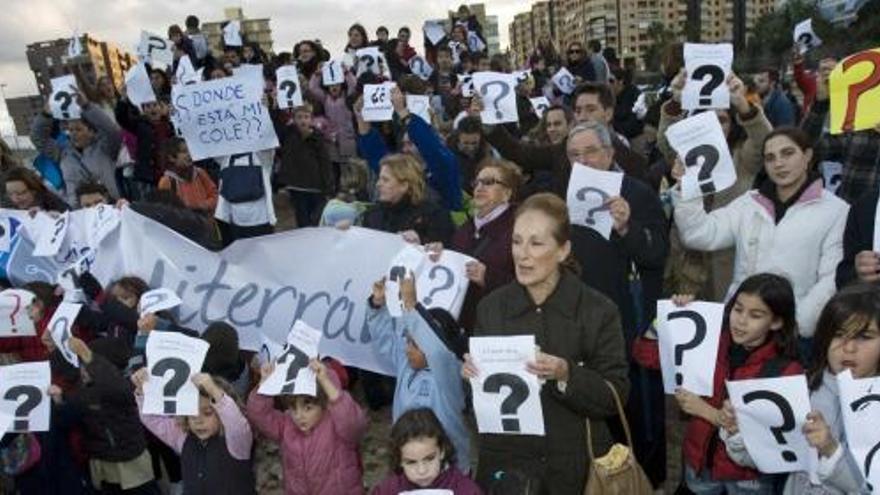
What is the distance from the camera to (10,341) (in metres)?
5.12

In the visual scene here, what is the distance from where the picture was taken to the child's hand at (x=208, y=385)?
3.63 meters

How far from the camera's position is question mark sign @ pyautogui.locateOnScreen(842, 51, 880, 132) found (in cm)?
394

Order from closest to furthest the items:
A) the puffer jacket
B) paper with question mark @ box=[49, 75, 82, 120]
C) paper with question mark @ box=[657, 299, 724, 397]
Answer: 1. paper with question mark @ box=[657, 299, 724, 397]
2. the puffer jacket
3. paper with question mark @ box=[49, 75, 82, 120]

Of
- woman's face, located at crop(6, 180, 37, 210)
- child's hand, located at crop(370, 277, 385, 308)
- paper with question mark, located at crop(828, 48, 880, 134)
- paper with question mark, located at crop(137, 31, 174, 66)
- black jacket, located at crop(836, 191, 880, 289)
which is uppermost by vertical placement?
paper with question mark, located at crop(137, 31, 174, 66)

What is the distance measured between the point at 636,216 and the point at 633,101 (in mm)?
5896

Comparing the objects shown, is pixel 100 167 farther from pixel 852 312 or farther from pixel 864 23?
pixel 864 23

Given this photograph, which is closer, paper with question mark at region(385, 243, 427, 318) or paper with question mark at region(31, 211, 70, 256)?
paper with question mark at region(385, 243, 427, 318)

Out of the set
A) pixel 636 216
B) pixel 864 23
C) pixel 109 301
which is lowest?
pixel 109 301

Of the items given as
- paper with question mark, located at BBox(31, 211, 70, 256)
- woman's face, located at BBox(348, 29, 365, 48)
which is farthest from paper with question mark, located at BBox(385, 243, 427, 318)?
woman's face, located at BBox(348, 29, 365, 48)

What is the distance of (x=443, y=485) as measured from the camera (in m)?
3.11

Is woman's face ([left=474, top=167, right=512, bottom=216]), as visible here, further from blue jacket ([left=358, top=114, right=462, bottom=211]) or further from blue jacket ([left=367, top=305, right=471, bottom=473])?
blue jacket ([left=358, top=114, right=462, bottom=211])

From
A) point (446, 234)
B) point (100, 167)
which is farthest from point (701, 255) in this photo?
point (100, 167)

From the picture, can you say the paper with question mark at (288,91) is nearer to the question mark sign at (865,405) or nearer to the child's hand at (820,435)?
the child's hand at (820,435)

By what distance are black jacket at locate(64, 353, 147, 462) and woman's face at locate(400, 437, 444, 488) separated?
184 centimetres
